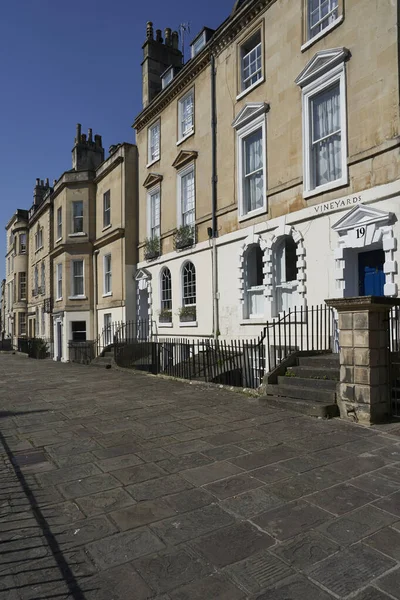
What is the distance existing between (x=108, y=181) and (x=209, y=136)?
8257mm

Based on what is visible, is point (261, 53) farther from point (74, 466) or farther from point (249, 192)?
point (74, 466)

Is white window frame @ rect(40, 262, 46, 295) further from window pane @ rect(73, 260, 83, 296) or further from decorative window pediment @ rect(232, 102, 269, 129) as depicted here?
decorative window pediment @ rect(232, 102, 269, 129)

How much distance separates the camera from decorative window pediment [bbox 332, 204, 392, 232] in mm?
9047

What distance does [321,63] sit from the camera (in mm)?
10711

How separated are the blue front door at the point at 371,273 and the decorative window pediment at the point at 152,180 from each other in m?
10.4

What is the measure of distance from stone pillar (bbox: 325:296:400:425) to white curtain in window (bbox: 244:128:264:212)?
7.17 metres

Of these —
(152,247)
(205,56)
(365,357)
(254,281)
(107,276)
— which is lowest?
(365,357)

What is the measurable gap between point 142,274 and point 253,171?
25.1 ft

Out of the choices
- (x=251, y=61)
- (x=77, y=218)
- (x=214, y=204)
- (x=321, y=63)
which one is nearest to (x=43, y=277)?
(x=77, y=218)

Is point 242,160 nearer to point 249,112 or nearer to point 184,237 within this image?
point 249,112

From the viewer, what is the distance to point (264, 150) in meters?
12.5

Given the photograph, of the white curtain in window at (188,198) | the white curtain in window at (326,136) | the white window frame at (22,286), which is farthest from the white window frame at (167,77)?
the white window frame at (22,286)

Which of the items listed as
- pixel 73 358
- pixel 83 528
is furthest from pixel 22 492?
pixel 73 358

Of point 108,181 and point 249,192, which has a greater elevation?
point 108,181
